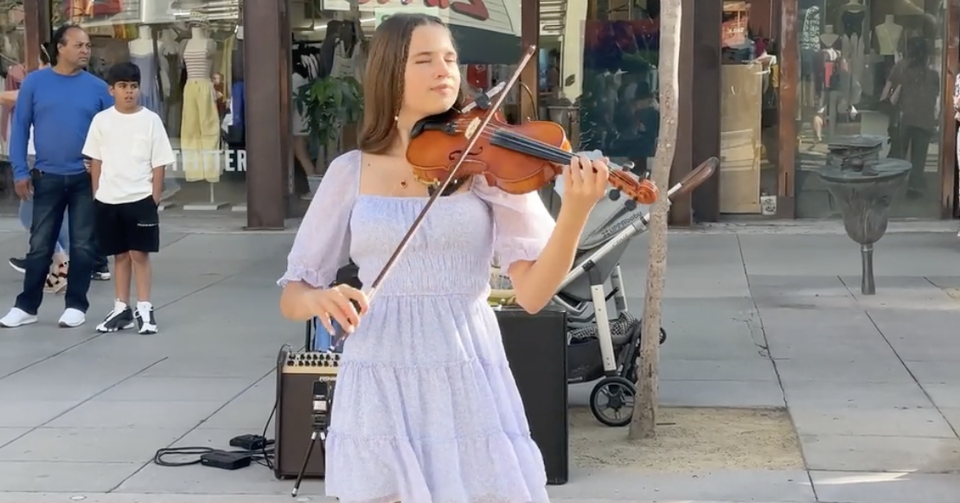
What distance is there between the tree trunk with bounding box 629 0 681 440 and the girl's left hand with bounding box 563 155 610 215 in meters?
3.14

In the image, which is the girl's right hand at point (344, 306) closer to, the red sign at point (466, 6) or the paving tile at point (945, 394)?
the paving tile at point (945, 394)

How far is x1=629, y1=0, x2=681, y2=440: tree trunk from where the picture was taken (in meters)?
5.94

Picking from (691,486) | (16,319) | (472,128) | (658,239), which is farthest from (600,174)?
(16,319)

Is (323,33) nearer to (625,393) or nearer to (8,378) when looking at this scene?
(8,378)

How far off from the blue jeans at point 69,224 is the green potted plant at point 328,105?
4.92 metres

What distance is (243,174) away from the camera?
46.1 feet

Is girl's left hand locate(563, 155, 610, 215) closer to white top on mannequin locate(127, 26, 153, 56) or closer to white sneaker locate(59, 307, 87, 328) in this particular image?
white sneaker locate(59, 307, 87, 328)

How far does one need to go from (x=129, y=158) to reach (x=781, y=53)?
22.7 feet

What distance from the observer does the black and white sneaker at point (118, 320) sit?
8.56 m

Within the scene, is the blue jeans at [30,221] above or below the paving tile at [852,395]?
above

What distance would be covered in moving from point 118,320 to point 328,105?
5.21m

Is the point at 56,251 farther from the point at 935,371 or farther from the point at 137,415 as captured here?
the point at 935,371

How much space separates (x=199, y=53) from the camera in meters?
13.9

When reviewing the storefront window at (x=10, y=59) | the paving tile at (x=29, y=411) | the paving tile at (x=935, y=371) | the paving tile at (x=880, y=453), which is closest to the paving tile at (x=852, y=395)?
the paving tile at (x=935, y=371)
